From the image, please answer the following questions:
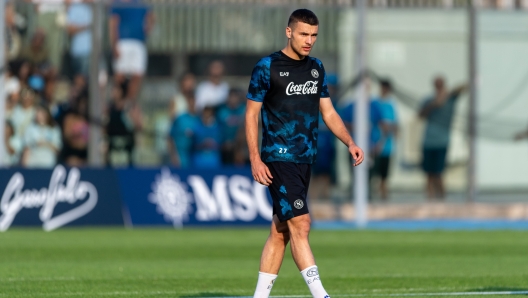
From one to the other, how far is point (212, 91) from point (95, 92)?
2.27m

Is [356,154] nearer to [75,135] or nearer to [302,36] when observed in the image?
[302,36]

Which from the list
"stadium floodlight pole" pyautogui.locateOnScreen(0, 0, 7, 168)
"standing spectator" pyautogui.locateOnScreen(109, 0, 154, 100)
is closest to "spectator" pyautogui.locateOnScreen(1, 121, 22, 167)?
"stadium floodlight pole" pyautogui.locateOnScreen(0, 0, 7, 168)

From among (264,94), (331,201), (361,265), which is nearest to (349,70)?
(331,201)

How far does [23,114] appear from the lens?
70.7 feet

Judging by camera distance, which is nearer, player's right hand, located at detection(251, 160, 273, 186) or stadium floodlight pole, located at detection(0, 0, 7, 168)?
player's right hand, located at detection(251, 160, 273, 186)

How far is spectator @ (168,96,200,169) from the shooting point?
22.2 metres

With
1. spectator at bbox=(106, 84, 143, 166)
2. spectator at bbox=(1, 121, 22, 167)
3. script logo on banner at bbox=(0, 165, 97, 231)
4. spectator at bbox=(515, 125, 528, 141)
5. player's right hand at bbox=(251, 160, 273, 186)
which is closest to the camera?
player's right hand at bbox=(251, 160, 273, 186)

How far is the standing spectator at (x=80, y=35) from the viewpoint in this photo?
2245cm

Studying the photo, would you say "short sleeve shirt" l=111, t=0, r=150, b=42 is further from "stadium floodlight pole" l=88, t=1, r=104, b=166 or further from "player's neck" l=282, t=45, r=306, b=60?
"player's neck" l=282, t=45, r=306, b=60

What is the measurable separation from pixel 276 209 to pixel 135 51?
50.3 feet

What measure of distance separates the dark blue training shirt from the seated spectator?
1427 cm

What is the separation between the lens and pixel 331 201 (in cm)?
2322

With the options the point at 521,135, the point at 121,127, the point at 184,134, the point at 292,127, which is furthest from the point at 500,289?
the point at 521,135

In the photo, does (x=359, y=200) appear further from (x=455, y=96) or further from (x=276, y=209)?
(x=276, y=209)
